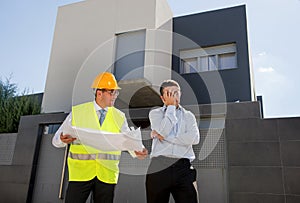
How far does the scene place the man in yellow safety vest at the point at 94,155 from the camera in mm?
1997

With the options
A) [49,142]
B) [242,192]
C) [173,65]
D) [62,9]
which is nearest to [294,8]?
[242,192]

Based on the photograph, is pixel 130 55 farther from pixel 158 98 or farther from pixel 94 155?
pixel 94 155

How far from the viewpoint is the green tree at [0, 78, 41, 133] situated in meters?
6.05

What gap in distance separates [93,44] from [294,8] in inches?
216

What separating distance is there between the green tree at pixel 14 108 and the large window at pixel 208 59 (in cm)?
449

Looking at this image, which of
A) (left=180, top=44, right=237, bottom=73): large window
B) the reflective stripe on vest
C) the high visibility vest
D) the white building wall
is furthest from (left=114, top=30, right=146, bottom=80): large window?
the reflective stripe on vest

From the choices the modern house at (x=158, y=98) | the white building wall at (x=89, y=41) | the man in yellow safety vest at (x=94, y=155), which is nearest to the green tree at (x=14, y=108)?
the modern house at (x=158, y=98)

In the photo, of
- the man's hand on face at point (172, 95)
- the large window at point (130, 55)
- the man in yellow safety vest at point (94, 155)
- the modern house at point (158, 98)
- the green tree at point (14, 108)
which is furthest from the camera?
the large window at point (130, 55)

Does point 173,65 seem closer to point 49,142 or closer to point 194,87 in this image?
point 194,87

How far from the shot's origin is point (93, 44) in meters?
7.99

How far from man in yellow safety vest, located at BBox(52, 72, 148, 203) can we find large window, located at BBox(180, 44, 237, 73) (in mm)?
6290

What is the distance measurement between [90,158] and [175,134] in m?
0.69

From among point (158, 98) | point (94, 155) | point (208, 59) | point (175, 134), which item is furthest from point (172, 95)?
point (208, 59)

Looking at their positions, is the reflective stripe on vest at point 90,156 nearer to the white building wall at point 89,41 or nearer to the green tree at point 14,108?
the green tree at point 14,108
